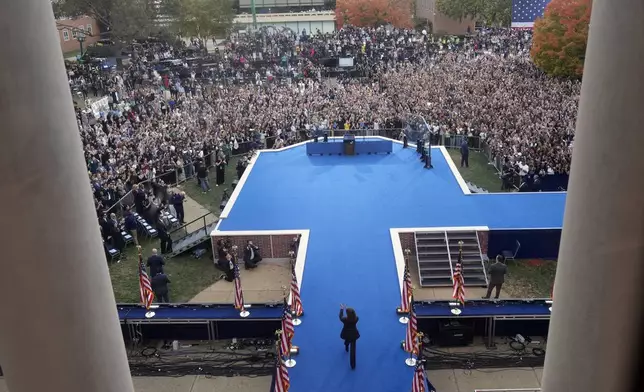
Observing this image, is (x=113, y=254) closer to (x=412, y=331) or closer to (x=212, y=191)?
(x=212, y=191)

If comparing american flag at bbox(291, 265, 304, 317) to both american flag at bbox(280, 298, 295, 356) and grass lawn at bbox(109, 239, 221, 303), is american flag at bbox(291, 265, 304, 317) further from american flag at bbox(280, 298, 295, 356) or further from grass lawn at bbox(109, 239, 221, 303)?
grass lawn at bbox(109, 239, 221, 303)

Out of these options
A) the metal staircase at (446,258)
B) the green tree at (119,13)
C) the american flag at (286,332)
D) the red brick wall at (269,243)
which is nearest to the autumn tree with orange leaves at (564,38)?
the metal staircase at (446,258)

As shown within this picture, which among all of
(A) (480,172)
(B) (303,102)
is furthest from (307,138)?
(A) (480,172)

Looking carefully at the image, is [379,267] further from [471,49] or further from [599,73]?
[471,49]

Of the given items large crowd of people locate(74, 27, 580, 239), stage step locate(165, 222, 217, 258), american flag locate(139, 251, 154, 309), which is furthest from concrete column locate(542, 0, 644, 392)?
large crowd of people locate(74, 27, 580, 239)

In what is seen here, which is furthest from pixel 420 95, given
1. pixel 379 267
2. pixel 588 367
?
pixel 588 367

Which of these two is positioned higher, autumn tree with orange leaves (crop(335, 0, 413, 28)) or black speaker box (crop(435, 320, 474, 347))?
autumn tree with orange leaves (crop(335, 0, 413, 28))
